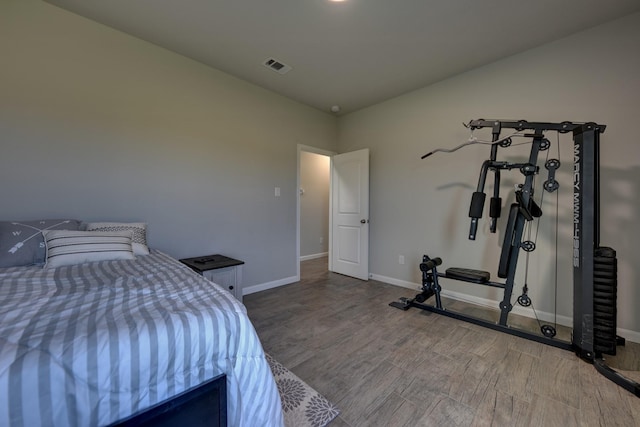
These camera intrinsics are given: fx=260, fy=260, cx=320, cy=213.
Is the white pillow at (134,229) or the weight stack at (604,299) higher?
the white pillow at (134,229)

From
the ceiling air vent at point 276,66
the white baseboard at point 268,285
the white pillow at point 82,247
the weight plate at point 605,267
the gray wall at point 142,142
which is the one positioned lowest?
the white baseboard at point 268,285

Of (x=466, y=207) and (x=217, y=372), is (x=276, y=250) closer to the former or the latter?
(x=466, y=207)

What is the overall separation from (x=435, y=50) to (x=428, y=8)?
2.03ft

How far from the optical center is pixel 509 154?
272 centimetres

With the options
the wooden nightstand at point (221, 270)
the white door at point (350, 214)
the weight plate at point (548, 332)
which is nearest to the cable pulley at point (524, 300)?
the weight plate at point (548, 332)

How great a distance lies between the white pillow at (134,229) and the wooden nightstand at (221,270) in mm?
476

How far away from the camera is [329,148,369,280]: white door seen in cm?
388

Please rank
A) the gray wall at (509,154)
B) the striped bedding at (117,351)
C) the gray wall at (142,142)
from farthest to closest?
the gray wall at (509,154) < the gray wall at (142,142) < the striped bedding at (117,351)

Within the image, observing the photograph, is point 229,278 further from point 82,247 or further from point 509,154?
point 509,154

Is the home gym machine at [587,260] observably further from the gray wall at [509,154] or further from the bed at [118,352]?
the bed at [118,352]

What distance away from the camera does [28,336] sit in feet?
2.54

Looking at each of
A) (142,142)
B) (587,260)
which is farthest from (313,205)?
(587,260)

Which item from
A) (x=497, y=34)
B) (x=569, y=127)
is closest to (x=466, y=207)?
(x=569, y=127)

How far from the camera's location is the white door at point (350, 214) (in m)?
3.88
